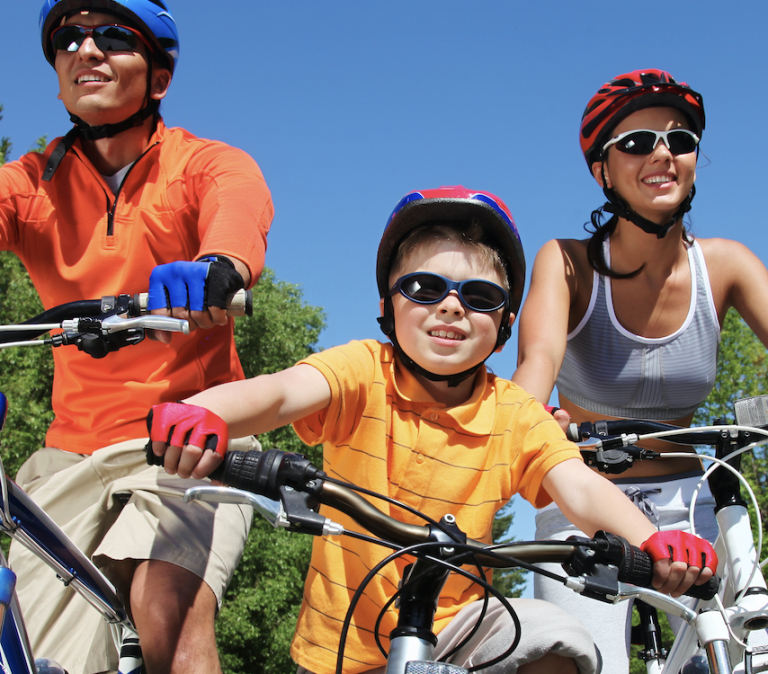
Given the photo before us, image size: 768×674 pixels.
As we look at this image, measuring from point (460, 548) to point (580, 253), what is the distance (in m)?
2.67

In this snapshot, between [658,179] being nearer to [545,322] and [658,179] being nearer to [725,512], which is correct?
[545,322]

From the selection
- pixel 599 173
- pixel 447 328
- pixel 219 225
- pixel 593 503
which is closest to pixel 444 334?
pixel 447 328

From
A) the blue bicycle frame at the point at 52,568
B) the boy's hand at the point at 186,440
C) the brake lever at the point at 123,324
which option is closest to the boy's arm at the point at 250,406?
the boy's hand at the point at 186,440

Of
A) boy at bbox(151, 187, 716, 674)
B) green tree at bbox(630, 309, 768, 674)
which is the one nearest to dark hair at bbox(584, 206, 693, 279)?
boy at bbox(151, 187, 716, 674)

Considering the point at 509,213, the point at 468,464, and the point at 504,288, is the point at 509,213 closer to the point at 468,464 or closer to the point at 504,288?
the point at 504,288

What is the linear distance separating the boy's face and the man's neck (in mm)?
1439

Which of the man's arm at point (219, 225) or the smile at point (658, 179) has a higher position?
the smile at point (658, 179)

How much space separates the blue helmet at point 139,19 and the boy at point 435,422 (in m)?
1.44

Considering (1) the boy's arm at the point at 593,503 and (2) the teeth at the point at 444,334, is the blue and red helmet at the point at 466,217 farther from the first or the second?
(1) the boy's arm at the point at 593,503

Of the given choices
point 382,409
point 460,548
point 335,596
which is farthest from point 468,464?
point 460,548

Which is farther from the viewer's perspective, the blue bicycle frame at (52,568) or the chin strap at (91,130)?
the chin strap at (91,130)

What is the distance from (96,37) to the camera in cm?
333

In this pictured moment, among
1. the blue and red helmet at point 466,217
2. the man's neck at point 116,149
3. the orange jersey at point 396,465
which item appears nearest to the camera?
the orange jersey at point 396,465

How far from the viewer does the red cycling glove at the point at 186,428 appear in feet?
5.42
